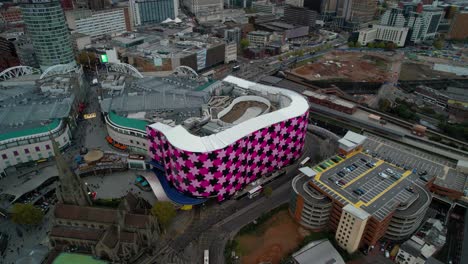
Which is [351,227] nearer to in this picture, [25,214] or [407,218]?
[407,218]

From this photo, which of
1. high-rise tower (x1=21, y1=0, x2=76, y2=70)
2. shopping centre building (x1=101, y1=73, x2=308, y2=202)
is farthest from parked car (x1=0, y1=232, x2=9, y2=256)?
high-rise tower (x1=21, y1=0, x2=76, y2=70)

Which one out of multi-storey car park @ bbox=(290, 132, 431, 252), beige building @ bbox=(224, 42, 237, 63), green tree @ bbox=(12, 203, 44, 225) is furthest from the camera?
beige building @ bbox=(224, 42, 237, 63)

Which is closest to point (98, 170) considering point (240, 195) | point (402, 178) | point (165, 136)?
point (165, 136)

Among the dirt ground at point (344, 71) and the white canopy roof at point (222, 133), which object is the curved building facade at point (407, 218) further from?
the dirt ground at point (344, 71)

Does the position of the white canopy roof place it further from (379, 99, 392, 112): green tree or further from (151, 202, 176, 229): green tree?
→ (379, 99, 392, 112): green tree

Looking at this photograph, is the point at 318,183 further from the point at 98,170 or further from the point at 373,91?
the point at 373,91

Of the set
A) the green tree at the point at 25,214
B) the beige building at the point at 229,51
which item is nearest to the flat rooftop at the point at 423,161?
the green tree at the point at 25,214

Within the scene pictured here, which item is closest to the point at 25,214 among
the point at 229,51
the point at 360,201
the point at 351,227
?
the point at 351,227
